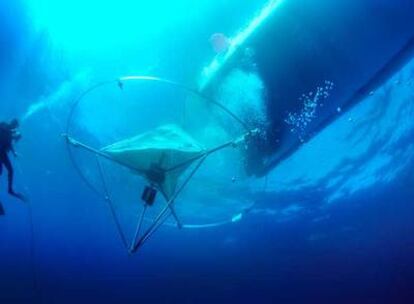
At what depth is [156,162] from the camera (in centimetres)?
596

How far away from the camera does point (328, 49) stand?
7.34 m

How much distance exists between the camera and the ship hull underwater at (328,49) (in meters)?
6.97

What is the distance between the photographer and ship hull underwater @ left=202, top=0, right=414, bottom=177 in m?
6.97

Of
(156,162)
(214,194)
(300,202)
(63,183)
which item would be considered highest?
(63,183)

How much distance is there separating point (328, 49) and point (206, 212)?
13.7 m

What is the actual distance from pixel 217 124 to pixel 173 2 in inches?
116

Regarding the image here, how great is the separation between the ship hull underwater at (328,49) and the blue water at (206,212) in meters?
0.08

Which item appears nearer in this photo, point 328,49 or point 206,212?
point 328,49

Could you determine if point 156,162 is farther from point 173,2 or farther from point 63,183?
point 63,183

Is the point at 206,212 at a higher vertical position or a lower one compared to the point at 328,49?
higher

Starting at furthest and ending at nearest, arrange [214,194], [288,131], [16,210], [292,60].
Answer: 1. [16,210]
2. [214,194]
3. [288,131]
4. [292,60]

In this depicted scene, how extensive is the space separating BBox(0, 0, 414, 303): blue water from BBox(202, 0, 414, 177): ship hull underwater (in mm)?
80

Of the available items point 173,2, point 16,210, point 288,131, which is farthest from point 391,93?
point 16,210

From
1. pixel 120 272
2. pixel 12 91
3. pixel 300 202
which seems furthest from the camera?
pixel 120 272
